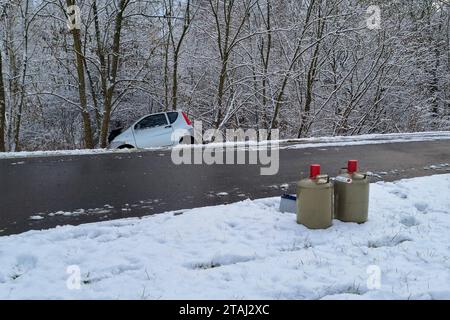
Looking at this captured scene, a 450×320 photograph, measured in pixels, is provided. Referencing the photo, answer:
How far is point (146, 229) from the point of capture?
189 inches

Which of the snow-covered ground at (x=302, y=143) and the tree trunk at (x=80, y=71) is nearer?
the snow-covered ground at (x=302, y=143)

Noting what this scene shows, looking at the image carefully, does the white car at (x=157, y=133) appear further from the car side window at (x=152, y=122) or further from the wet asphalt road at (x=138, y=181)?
the wet asphalt road at (x=138, y=181)

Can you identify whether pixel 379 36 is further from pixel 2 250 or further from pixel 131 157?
pixel 2 250

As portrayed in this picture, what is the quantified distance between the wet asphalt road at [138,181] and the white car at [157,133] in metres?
2.79

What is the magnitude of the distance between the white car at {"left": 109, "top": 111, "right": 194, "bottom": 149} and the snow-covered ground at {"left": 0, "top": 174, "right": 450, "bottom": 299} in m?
8.05

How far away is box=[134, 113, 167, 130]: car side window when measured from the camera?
44.9 ft

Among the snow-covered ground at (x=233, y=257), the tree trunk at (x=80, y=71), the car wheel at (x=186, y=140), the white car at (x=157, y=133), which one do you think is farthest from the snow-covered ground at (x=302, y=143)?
the tree trunk at (x=80, y=71)

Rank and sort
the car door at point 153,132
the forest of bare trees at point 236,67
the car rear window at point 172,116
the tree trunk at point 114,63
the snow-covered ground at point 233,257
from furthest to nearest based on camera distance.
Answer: the forest of bare trees at point 236,67, the tree trunk at point 114,63, the car rear window at point 172,116, the car door at point 153,132, the snow-covered ground at point 233,257

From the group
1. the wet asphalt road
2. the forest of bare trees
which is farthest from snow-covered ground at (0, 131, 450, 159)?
the forest of bare trees

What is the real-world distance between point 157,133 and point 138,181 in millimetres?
6275

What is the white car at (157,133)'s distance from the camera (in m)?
13.4

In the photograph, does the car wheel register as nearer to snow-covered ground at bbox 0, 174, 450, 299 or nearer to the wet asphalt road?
the wet asphalt road

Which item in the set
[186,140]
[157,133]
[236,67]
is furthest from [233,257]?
[236,67]
